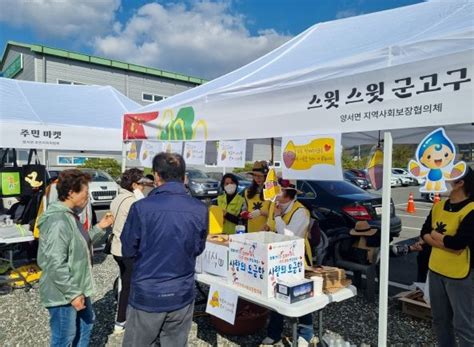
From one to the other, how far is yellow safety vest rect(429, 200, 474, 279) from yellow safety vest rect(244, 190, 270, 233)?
1.96 m

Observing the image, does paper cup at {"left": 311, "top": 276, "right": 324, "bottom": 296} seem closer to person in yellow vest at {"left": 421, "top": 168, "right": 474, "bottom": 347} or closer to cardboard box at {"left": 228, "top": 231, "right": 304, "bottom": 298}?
cardboard box at {"left": 228, "top": 231, "right": 304, "bottom": 298}

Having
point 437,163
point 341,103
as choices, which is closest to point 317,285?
point 437,163

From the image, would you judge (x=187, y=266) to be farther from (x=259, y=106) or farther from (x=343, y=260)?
(x=343, y=260)

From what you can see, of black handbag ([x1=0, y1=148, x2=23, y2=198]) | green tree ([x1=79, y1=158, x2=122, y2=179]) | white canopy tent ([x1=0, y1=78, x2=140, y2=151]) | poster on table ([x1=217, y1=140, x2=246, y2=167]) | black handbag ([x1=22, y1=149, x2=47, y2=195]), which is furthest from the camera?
green tree ([x1=79, y1=158, x2=122, y2=179])

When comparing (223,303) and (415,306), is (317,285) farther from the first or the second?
(415,306)

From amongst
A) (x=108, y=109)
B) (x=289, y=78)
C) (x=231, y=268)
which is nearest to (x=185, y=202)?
(x=231, y=268)

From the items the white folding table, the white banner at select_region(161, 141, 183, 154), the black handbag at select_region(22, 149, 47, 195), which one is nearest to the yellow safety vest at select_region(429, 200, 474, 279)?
the white folding table

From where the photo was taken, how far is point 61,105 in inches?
232

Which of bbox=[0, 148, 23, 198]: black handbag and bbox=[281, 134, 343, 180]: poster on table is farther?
bbox=[0, 148, 23, 198]: black handbag

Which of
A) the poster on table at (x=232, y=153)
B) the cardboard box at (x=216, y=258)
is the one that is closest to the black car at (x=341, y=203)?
the poster on table at (x=232, y=153)

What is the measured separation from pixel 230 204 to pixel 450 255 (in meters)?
2.48

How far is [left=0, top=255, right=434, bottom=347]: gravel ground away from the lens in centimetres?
352

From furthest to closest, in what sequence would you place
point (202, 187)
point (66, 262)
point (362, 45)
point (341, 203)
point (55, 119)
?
point (202, 187) → point (341, 203) → point (55, 119) → point (362, 45) → point (66, 262)

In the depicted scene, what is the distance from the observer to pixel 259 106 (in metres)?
2.98
